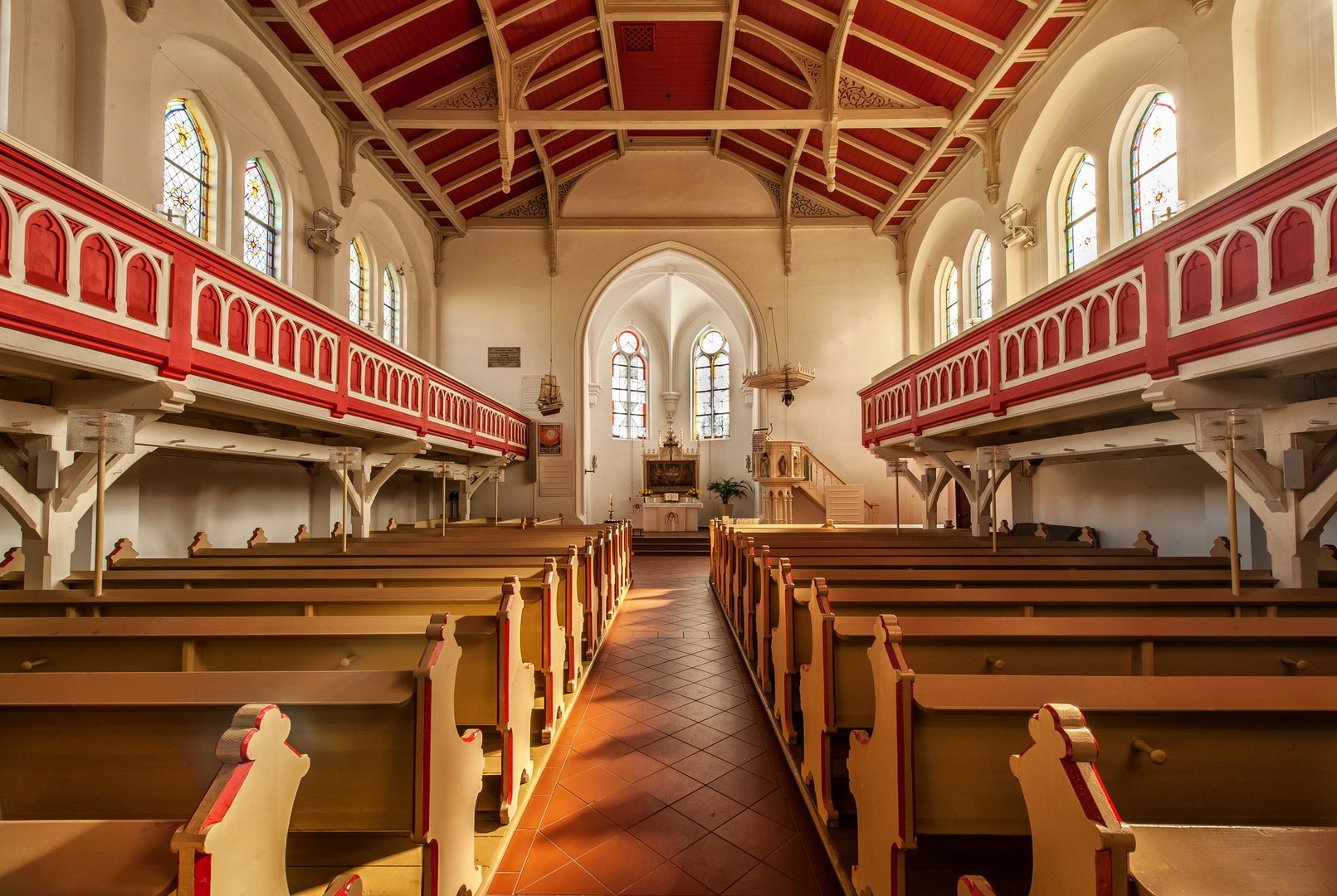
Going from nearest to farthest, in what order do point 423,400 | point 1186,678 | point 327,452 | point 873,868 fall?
1. point 1186,678
2. point 873,868
3. point 327,452
4. point 423,400

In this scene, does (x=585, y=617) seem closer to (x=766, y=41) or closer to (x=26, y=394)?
(x=26, y=394)

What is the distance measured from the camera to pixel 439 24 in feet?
29.8

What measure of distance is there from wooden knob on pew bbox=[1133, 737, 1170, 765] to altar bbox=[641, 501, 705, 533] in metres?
14.2

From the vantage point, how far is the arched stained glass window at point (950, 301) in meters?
12.5

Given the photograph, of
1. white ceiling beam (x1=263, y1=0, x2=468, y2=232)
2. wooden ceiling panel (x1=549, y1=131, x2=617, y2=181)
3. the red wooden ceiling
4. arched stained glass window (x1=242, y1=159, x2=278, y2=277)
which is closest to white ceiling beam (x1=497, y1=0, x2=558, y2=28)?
the red wooden ceiling

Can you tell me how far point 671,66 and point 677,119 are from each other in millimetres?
1633

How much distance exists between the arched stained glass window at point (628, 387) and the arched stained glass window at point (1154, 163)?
13468 millimetres

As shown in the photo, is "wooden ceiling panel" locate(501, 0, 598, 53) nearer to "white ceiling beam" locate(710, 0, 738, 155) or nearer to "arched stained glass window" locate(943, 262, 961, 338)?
"white ceiling beam" locate(710, 0, 738, 155)

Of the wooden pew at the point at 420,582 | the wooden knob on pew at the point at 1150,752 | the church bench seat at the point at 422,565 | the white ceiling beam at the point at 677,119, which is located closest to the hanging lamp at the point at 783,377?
the white ceiling beam at the point at 677,119

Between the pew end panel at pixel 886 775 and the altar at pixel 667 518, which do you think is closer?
the pew end panel at pixel 886 775

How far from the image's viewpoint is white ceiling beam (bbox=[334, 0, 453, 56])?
324 inches

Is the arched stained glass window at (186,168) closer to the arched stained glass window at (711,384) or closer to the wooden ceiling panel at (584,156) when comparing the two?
the wooden ceiling panel at (584,156)

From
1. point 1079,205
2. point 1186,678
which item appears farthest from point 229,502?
point 1079,205

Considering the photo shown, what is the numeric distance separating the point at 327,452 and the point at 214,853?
259 inches
